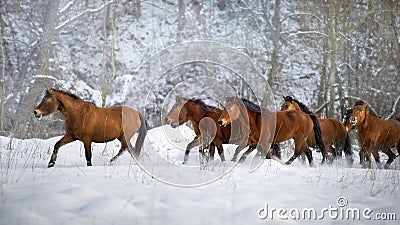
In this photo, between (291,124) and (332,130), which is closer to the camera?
(291,124)

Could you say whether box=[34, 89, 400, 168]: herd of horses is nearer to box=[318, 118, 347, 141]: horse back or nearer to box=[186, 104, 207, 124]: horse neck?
box=[186, 104, 207, 124]: horse neck

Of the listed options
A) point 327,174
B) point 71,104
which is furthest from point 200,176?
point 71,104

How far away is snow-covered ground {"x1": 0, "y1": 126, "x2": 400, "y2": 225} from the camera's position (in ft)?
14.4

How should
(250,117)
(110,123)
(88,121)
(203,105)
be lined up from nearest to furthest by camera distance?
(88,121)
(110,123)
(250,117)
(203,105)

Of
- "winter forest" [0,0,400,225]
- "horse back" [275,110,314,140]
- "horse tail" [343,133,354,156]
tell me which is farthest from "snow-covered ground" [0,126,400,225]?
"horse tail" [343,133,354,156]

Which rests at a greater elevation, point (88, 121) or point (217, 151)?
point (88, 121)

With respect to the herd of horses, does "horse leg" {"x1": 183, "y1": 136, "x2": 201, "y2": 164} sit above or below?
below

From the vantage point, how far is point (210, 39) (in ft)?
67.1

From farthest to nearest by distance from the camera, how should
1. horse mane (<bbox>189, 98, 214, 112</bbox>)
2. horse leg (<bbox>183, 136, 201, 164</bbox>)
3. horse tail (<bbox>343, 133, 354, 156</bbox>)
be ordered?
horse tail (<bbox>343, 133, 354, 156</bbox>) < horse mane (<bbox>189, 98, 214, 112</bbox>) < horse leg (<bbox>183, 136, 201, 164</bbox>)

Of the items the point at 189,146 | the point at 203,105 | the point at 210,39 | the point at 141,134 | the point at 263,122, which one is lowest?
the point at 189,146

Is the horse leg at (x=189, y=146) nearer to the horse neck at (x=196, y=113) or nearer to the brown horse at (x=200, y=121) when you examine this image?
the brown horse at (x=200, y=121)

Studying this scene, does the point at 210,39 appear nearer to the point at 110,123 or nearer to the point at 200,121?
the point at 200,121

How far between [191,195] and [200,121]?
3156 millimetres

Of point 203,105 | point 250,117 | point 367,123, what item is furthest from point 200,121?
point 367,123
